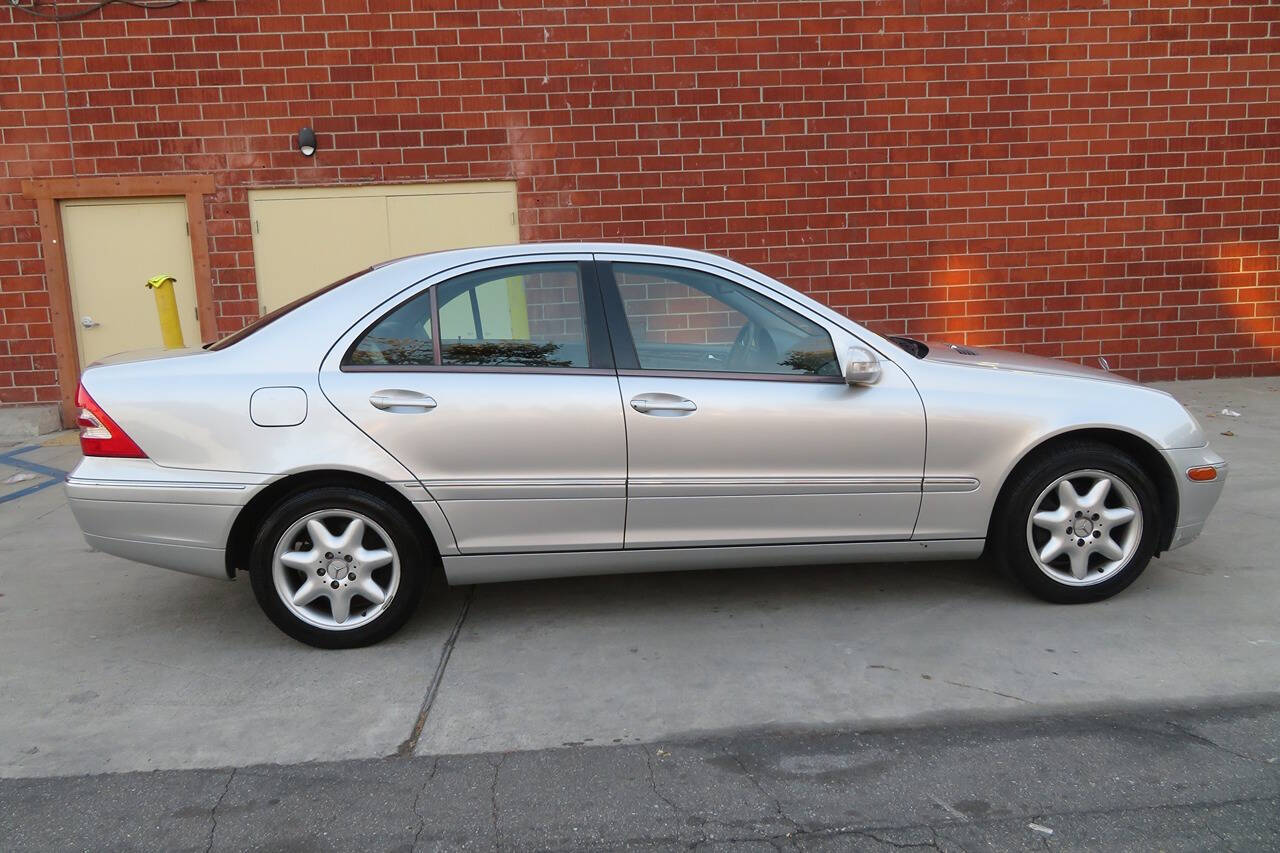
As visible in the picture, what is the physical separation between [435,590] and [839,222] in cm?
583

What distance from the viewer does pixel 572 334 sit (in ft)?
14.0

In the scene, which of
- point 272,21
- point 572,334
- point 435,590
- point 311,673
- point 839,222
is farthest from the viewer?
point 839,222

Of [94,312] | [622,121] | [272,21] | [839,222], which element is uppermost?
[272,21]

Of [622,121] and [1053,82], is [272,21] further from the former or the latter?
[1053,82]

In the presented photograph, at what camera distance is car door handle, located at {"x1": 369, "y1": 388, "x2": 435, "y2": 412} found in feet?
13.2

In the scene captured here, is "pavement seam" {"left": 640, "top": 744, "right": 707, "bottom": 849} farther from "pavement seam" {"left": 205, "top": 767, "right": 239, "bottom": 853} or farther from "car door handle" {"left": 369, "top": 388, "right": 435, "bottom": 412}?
"car door handle" {"left": 369, "top": 388, "right": 435, "bottom": 412}

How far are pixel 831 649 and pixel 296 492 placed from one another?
2.23m

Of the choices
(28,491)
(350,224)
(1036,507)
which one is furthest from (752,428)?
(350,224)

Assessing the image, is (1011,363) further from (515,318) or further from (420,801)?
(420,801)

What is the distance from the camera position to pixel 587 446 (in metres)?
4.09

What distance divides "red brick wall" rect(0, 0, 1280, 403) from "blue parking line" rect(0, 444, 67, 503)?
97 cm

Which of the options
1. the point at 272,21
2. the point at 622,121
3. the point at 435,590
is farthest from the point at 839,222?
the point at 435,590

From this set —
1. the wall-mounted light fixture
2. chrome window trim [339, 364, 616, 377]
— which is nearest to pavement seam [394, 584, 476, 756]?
chrome window trim [339, 364, 616, 377]

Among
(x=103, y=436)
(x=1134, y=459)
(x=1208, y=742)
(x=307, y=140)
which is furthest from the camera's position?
(x=307, y=140)
